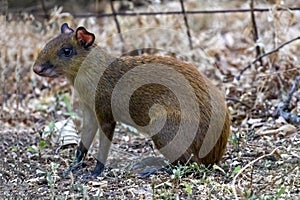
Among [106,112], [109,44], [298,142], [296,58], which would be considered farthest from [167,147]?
[109,44]

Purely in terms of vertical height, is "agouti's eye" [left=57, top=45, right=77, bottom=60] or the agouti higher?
"agouti's eye" [left=57, top=45, right=77, bottom=60]

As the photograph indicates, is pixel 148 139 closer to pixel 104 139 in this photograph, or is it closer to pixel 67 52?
pixel 104 139

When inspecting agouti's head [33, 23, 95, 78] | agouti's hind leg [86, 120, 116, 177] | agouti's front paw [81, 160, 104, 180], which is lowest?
agouti's front paw [81, 160, 104, 180]

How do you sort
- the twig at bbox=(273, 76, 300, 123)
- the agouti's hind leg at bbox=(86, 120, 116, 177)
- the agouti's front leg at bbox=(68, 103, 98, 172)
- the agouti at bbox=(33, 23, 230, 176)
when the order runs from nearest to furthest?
the agouti at bbox=(33, 23, 230, 176), the agouti's hind leg at bbox=(86, 120, 116, 177), the agouti's front leg at bbox=(68, 103, 98, 172), the twig at bbox=(273, 76, 300, 123)

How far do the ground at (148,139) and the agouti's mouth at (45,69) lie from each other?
2.06ft

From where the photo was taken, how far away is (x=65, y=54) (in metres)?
5.76

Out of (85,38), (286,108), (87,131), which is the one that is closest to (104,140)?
(87,131)

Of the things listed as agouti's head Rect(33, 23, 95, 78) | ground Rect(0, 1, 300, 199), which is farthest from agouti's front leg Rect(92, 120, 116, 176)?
agouti's head Rect(33, 23, 95, 78)

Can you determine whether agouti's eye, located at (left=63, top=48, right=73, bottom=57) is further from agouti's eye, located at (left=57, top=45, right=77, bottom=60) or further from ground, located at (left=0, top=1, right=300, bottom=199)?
ground, located at (left=0, top=1, right=300, bottom=199)

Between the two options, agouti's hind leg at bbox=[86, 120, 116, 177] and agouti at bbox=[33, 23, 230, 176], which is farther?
agouti's hind leg at bbox=[86, 120, 116, 177]

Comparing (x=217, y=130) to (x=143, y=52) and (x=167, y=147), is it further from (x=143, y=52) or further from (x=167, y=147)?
(x=143, y=52)

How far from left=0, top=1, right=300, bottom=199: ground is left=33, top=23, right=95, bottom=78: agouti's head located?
0.65 m

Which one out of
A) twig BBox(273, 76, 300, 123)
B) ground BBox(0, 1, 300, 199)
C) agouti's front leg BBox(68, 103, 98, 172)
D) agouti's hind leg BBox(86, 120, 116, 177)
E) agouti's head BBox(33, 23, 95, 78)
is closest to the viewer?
ground BBox(0, 1, 300, 199)

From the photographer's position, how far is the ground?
490 centimetres
